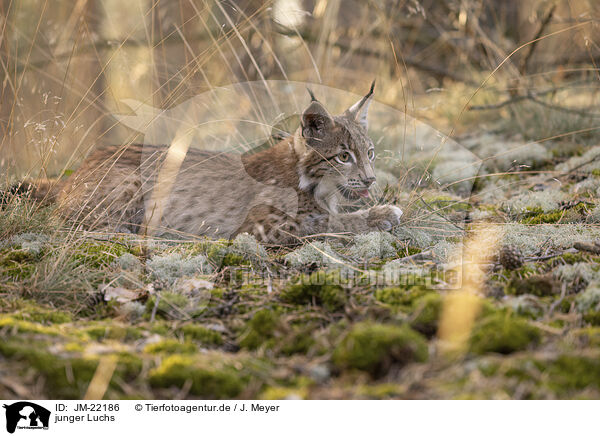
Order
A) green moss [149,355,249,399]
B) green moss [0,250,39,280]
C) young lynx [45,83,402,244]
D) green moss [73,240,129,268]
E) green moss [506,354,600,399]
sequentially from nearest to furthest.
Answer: green moss [506,354,600,399] < green moss [149,355,249,399] < green moss [0,250,39,280] < green moss [73,240,129,268] < young lynx [45,83,402,244]

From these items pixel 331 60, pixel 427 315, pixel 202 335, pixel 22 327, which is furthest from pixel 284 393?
pixel 331 60

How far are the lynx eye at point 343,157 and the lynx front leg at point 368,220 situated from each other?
0.47m

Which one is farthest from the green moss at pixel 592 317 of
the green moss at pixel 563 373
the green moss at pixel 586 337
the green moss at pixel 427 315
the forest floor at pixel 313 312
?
the green moss at pixel 427 315

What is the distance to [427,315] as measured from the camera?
2350mm

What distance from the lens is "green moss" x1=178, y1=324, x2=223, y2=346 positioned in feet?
8.00

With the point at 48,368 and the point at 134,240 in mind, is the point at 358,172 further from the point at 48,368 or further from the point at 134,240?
the point at 48,368

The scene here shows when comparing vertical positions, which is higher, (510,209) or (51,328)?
(510,209)

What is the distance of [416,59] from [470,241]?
21.8ft

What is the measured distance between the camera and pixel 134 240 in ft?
12.4

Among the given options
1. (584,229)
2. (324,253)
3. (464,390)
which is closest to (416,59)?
(584,229)

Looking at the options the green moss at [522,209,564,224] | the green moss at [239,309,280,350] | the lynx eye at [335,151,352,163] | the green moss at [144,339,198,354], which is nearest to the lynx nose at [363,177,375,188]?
the lynx eye at [335,151,352,163]

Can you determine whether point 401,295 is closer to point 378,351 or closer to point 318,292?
point 318,292

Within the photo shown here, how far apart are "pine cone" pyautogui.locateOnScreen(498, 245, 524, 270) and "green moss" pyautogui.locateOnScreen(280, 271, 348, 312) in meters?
1.04
